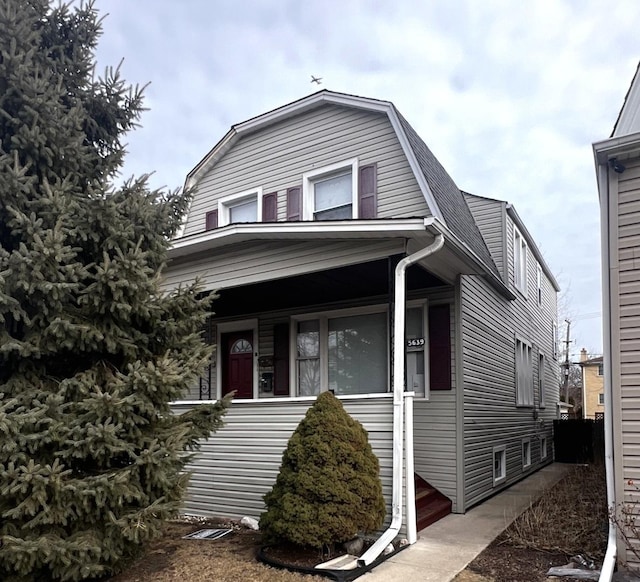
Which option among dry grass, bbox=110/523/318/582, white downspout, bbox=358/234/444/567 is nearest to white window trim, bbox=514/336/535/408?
white downspout, bbox=358/234/444/567

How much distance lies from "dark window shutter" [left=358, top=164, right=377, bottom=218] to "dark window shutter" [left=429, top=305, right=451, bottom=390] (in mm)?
1749

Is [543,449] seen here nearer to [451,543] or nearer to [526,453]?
[526,453]

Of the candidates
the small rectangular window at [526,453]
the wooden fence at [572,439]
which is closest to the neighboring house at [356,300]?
the small rectangular window at [526,453]

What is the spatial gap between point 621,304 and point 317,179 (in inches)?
204

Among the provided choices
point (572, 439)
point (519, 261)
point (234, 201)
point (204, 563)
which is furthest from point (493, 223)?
point (204, 563)

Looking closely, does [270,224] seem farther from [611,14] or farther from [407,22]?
[611,14]

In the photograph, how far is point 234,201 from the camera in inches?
400

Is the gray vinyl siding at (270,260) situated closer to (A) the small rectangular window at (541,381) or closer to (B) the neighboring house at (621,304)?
(B) the neighboring house at (621,304)

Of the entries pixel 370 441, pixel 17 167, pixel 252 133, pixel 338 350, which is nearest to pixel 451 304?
pixel 338 350

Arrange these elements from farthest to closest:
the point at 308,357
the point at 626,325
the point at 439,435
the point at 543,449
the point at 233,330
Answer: the point at 543,449 → the point at 233,330 → the point at 308,357 → the point at 439,435 → the point at 626,325

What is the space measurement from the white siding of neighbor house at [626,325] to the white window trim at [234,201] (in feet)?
18.9

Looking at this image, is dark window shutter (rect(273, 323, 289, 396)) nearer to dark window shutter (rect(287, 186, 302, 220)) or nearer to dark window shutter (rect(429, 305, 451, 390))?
dark window shutter (rect(287, 186, 302, 220))

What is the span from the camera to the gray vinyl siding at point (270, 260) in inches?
263

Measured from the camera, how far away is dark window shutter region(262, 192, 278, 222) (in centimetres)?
940
